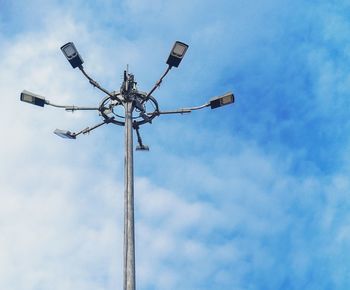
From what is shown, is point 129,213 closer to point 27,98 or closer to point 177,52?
point 177,52

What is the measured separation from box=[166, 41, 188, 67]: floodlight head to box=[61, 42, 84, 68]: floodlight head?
1811 mm

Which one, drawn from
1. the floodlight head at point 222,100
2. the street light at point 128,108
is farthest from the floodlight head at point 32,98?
the floodlight head at point 222,100

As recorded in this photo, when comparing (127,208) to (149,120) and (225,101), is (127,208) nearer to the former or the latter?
(149,120)

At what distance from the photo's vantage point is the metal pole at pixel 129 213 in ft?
25.9

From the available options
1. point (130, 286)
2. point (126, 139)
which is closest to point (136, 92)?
point (126, 139)

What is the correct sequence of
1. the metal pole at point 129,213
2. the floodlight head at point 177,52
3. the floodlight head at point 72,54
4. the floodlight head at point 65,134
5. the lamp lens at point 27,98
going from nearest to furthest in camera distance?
the metal pole at point 129,213
the floodlight head at point 72,54
the floodlight head at point 177,52
the lamp lens at point 27,98
the floodlight head at point 65,134

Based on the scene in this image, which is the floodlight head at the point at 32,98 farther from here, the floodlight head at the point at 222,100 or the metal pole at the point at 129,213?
the floodlight head at the point at 222,100

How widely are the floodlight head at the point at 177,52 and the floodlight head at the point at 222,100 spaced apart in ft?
3.75

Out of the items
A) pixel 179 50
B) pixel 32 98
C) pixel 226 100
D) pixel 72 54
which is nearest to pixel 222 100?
pixel 226 100

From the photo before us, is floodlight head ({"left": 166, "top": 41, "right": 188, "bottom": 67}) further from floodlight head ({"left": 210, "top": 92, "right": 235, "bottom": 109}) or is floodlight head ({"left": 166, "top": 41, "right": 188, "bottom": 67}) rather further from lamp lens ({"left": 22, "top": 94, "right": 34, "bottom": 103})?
lamp lens ({"left": 22, "top": 94, "right": 34, "bottom": 103})

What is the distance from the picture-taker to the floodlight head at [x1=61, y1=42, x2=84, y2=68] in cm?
1105

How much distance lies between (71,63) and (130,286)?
5139 millimetres

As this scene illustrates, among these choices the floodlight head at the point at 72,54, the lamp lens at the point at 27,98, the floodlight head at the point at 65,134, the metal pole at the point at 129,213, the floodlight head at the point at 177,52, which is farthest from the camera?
the floodlight head at the point at 65,134

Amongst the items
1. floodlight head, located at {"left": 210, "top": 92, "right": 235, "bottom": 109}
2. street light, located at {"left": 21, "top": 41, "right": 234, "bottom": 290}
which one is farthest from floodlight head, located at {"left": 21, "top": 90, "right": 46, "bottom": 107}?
floodlight head, located at {"left": 210, "top": 92, "right": 235, "bottom": 109}
